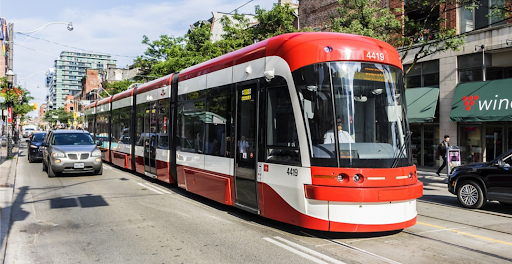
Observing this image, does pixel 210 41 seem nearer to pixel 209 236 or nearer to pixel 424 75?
pixel 424 75

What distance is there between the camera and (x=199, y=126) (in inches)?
388

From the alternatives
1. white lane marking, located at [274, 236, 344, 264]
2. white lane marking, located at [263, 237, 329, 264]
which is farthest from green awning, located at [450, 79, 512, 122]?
white lane marking, located at [263, 237, 329, 264]

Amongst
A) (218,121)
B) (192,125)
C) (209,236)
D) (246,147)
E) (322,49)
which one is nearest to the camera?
(322,49)

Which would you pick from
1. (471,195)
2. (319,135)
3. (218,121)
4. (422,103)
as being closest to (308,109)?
(319,135)

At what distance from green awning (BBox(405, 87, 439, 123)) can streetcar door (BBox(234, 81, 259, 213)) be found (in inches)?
594

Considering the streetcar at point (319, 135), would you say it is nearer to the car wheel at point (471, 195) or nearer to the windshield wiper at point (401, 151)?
the windshield wiper at point (401, 151)

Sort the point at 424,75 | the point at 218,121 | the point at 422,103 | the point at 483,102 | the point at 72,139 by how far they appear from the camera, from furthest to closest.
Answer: the point at 424,75 < the point at 422,103 < the point at 483,102 < the point at 72,139 < the point at 218,121

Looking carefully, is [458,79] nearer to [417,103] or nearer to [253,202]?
[417,103]

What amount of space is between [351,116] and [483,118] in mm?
14417

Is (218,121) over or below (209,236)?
over

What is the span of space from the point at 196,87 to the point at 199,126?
109 centimetres

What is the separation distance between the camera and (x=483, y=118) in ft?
59.1

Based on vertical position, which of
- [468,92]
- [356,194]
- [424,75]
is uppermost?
[424,75]

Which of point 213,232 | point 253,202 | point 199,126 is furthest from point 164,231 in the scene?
point 199,126
